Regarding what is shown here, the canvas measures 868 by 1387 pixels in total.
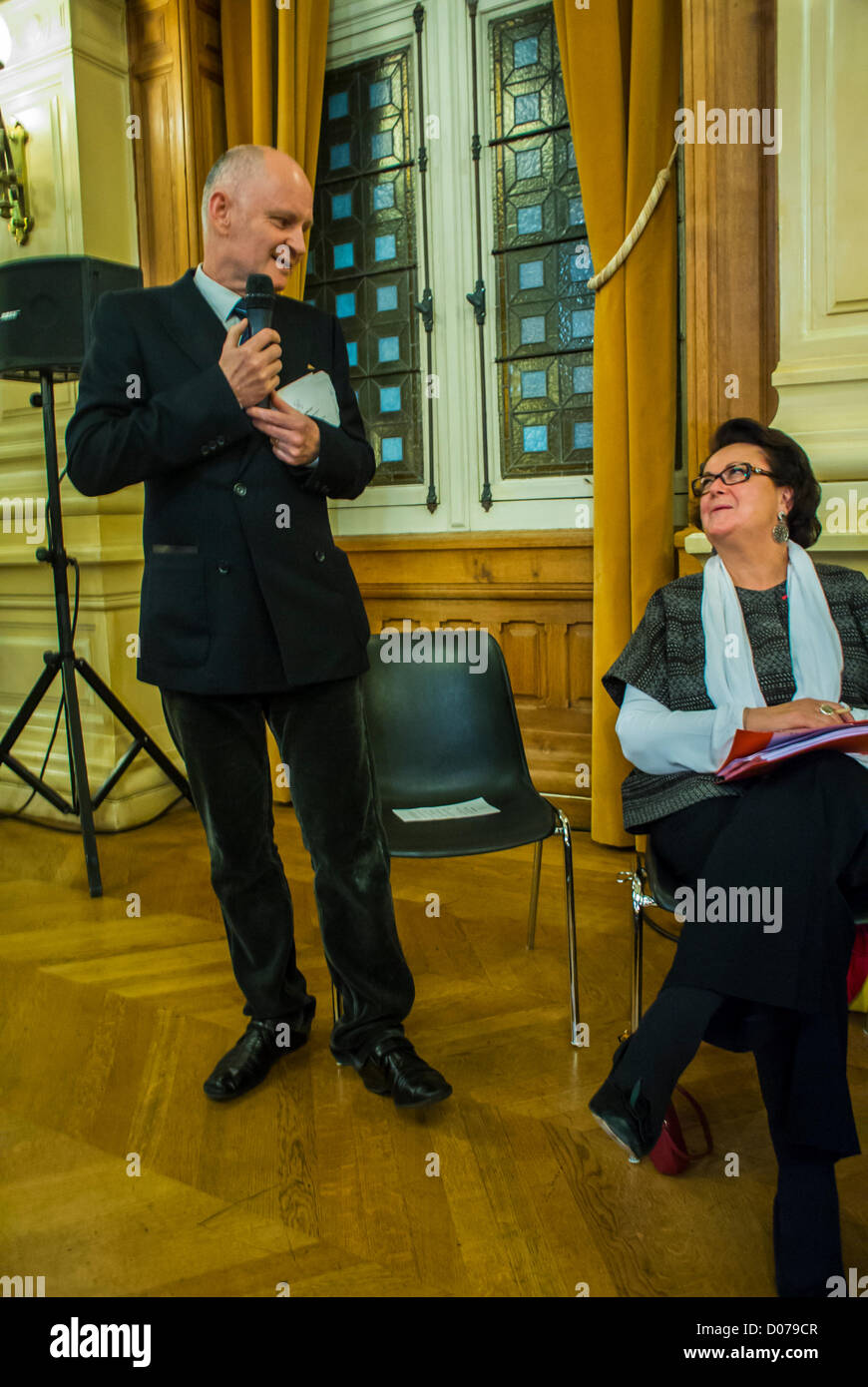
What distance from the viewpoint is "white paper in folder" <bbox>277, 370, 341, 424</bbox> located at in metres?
1.72

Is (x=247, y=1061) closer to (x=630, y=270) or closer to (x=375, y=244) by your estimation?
(x=630, y=270)

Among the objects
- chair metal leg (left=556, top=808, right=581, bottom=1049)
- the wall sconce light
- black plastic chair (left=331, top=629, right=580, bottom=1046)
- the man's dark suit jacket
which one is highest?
the wall sconce light

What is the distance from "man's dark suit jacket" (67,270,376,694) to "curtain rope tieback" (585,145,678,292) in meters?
1.57

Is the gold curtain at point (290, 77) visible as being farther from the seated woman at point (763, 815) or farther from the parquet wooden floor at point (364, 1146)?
the parquet wooden floor at point (364, 1146)

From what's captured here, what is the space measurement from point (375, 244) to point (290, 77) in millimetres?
582

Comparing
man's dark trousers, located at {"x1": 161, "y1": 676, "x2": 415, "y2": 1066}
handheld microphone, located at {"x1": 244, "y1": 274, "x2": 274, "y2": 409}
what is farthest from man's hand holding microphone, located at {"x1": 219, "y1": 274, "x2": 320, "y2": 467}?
man's dark trousers, located at {"x1": 161, "y1": 676, "x2": 415, "y2": 1066}

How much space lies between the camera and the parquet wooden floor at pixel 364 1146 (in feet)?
4.69

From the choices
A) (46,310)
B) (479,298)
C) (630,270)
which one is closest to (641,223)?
(630,270)

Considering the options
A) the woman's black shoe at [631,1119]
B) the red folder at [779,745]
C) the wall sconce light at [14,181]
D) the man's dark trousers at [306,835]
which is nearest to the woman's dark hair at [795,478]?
the red folder at [779,745]

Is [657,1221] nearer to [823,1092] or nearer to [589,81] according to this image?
[823,1092]

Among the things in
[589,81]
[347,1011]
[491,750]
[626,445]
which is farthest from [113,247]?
[347,1011]

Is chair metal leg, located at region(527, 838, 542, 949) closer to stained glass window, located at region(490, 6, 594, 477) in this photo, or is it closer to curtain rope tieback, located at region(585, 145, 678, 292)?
stained glass window, located at region(490, 6, 594, 477)

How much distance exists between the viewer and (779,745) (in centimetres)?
163
